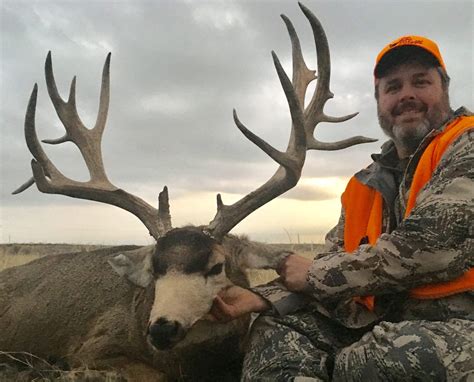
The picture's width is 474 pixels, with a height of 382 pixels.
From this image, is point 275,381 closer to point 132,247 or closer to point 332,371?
point 332,371

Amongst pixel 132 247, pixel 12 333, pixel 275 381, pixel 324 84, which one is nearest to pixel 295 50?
pixel 324 84

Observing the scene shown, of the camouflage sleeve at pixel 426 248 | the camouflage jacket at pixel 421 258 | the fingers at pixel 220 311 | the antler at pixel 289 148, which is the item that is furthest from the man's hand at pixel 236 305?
the antler at pixel 289 148

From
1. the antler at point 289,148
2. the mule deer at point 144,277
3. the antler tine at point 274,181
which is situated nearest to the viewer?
the mule deer at point 144,277

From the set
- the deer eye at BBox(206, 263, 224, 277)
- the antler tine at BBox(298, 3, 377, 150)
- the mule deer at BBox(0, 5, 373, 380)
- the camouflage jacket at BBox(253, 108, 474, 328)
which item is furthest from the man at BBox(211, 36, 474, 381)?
the antler tine at BBox(298, 3, 377, 150)

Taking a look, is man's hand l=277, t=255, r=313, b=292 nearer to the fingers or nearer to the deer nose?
the fingers

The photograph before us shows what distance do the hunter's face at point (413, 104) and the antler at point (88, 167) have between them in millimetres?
1899

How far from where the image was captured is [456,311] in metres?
3.66

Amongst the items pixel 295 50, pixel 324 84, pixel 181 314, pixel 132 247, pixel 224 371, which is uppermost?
pixel 295 50

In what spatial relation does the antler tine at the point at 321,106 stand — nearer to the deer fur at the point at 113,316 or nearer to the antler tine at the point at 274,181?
the antler tine at the point at 274,181

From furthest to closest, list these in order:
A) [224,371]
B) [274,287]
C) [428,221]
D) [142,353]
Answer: [142,353]
[224,371]
[274,287]
[428,221]

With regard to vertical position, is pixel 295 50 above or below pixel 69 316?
above

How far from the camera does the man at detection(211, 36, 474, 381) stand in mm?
3389

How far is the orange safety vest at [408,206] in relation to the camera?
12.0 ft

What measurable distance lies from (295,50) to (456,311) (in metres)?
3.34
